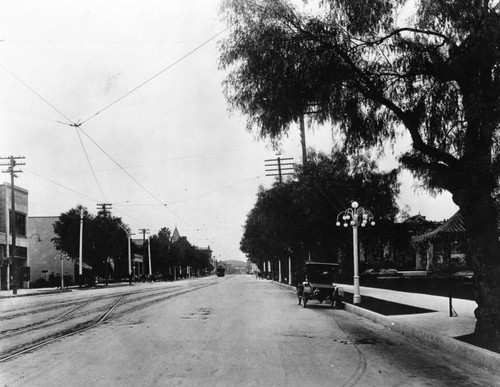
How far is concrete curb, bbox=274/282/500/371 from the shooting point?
8.60 m

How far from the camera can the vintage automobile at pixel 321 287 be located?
21.2 metres

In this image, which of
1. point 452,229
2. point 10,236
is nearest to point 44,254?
point 10,236

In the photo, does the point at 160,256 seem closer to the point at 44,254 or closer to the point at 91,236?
the point at 44,254

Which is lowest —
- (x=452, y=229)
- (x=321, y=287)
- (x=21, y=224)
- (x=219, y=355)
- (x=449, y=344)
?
(x=449, y=344)

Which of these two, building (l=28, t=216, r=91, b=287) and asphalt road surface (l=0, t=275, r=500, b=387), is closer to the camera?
asphalt road surface (l=0, t=275, r=500, b=387)

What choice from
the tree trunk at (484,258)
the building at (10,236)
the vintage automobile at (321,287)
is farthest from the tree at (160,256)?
the tree trunk at (484,258)

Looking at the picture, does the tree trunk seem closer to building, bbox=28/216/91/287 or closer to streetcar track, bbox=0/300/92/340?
streetcar track, bbox=0/300/92/340

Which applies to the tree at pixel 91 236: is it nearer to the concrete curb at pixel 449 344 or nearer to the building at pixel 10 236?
the building at pixel 10 236

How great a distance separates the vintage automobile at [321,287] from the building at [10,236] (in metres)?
28.8

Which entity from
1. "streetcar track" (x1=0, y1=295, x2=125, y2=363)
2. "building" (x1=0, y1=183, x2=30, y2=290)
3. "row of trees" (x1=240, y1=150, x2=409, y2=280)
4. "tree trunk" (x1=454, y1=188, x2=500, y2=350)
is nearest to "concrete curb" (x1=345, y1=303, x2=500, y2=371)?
"tree trunk" (x1=454, y1=188, x2=500, y2=350)

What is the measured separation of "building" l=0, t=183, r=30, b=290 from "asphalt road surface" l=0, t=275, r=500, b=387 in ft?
112

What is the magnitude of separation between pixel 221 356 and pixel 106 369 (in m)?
2.03

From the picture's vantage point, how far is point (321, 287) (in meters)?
21.3

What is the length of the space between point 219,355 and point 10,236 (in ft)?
153
